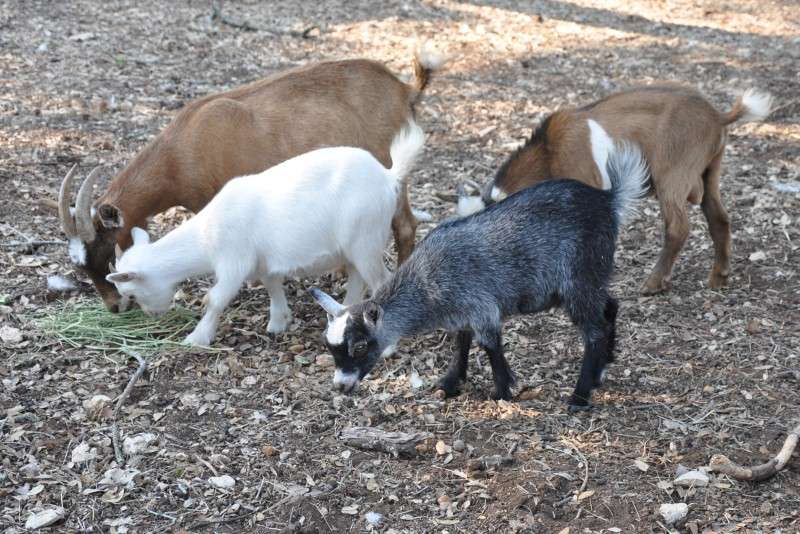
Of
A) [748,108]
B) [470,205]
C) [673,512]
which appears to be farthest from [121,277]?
[748,108]

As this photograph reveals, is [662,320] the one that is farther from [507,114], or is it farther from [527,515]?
[507,114]

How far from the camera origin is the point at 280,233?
5398 mm

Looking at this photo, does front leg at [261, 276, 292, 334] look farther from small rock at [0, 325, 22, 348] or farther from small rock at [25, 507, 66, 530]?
small rock at [25, 507, 66, 530]

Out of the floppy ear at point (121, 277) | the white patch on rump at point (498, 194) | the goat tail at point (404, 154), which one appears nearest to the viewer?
the floppy ear at point (121, 277)

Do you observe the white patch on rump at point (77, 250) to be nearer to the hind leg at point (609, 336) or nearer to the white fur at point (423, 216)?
the white fur at point (423, 216)

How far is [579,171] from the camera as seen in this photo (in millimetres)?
6195

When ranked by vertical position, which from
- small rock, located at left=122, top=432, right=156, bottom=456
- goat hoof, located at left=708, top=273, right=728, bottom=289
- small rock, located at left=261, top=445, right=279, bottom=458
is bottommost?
goat hoof, located at left=708, top=273, right=728, bottom=289

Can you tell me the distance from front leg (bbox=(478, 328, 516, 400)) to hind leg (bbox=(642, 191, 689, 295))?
1783 mm

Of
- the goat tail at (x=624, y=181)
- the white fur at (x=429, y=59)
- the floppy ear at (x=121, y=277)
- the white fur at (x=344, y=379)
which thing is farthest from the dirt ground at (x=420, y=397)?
the white fur at (x=429, y=59)

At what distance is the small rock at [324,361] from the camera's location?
5.43 m

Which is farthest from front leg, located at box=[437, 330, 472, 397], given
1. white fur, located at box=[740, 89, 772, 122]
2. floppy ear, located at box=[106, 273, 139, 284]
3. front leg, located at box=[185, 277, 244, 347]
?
white fur, located at box=[740, 89, 772, 122]

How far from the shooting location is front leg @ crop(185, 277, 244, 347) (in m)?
5.46

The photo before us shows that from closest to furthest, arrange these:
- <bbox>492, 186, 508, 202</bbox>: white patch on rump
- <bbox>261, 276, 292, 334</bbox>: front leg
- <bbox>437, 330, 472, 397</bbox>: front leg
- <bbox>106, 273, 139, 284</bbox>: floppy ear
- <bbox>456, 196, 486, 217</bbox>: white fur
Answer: <bbox>437, 330, 472, 397</bbox>: front leg, <bbox>106, 273, 139, 284</bbox>: floppy ear, <bbox>261, 276, 292, 334</bbox>: front leg, <bbox>456, 196, 486, 217</bbox>: white fur, <bbox>492, 186, 508, 202</bbox>: white patch on rump

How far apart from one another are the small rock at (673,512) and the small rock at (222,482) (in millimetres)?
1902
